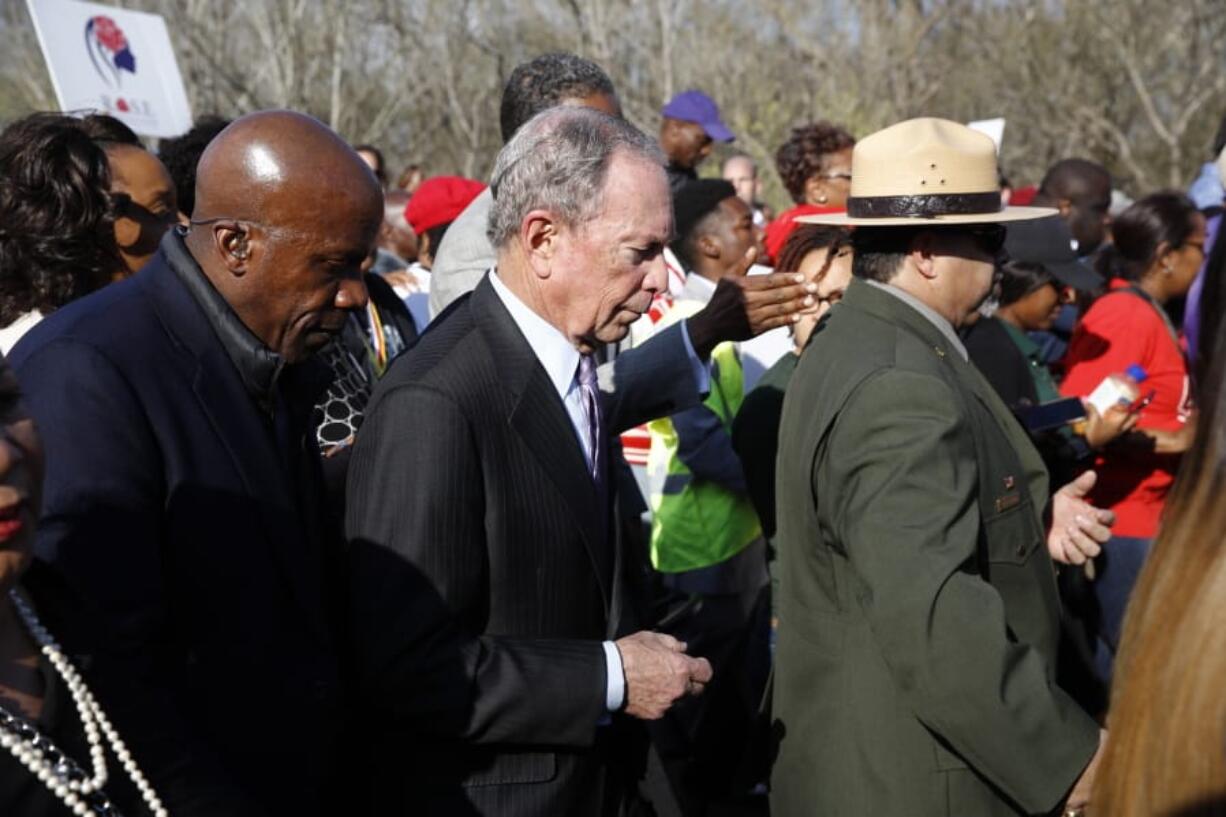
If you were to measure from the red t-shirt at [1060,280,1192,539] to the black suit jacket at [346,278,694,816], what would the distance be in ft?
12.3

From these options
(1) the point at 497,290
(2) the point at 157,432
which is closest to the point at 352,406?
(1) the point at 497,290

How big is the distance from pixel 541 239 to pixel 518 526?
2.09 feet

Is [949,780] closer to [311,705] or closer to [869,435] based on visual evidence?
[869,435]

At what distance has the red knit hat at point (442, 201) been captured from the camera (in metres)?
6.88

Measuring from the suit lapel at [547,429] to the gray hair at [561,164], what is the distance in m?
0.23

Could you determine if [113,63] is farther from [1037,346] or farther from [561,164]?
[561,164]

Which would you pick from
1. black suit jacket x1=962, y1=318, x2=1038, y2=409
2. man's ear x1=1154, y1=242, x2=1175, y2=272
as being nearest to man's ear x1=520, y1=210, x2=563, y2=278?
black suit jacket x1=962, y1=318, x2=1038, y2=409

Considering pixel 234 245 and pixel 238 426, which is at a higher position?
pixel 234 245

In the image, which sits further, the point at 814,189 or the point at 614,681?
the point at 814,189

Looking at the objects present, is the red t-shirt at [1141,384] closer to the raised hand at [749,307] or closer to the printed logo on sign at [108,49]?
the raised hand at [749,307]

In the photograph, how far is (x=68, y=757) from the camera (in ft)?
5.90

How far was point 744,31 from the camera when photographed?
878 inches

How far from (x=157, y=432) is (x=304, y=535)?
43 cm

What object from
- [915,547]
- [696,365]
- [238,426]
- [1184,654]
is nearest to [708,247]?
[696,365]
